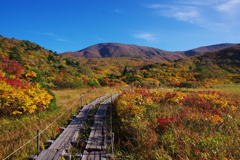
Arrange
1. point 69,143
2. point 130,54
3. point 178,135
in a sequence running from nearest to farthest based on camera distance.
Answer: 1. point 178,135
2. point 69,143
3. point 130,54

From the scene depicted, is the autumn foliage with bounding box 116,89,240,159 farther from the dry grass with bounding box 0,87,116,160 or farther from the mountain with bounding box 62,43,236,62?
the mountain with bounding box 62,43,236,62

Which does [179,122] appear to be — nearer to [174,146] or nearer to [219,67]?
[174,146]

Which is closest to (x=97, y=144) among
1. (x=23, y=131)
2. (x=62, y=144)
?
(x=62, y=144)

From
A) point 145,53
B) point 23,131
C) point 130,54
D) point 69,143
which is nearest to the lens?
point 69,143

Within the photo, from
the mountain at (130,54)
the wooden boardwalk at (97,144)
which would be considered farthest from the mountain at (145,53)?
the wooden boardwalk at (97,144)

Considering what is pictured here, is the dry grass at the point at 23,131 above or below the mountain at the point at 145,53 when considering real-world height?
below

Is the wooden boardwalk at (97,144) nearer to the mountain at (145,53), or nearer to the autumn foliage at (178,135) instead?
the autumn foliage at (178,135)

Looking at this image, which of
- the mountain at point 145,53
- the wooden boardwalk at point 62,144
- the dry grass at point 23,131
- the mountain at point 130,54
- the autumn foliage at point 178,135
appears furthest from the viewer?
the mountain at point 145,53

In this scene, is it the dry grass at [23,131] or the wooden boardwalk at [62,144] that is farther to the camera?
the dry grass at [23,131]

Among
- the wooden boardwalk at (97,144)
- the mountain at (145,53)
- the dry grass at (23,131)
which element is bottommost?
the wooden boardwalk at (97,144)

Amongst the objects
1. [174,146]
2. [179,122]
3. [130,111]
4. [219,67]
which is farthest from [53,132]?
[219,67]

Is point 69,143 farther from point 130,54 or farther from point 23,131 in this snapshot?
point 130,54

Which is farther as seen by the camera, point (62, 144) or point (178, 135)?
point (62, 144)

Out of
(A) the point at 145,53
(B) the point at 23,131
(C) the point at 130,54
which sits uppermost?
(A) the point at 145,53
